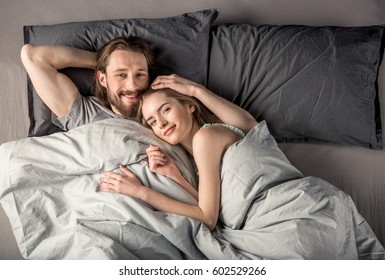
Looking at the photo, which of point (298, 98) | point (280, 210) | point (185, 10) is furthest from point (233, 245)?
point (185, 10)

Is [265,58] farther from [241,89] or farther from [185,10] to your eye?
[185,10]

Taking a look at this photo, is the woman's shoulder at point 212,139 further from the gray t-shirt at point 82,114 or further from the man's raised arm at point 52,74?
the man's raised arm at point 52,74

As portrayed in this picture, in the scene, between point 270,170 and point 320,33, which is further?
point 320,33

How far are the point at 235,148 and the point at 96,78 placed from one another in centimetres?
48

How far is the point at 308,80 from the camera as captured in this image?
1495mm

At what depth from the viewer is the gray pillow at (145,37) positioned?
1.55m

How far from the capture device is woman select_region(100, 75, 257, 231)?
4.37ft

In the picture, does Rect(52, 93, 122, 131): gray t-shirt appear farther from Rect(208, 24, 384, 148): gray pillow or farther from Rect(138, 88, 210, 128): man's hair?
Rect(208, 24, 384, 148): gray pillow

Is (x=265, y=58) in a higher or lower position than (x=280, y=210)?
higher

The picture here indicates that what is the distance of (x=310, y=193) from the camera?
129 cm

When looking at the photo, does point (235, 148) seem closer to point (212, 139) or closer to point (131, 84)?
point (212, 139)

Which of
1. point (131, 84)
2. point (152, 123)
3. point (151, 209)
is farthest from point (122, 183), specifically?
point (131, 84)

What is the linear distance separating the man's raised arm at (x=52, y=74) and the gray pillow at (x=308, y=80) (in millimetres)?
403
